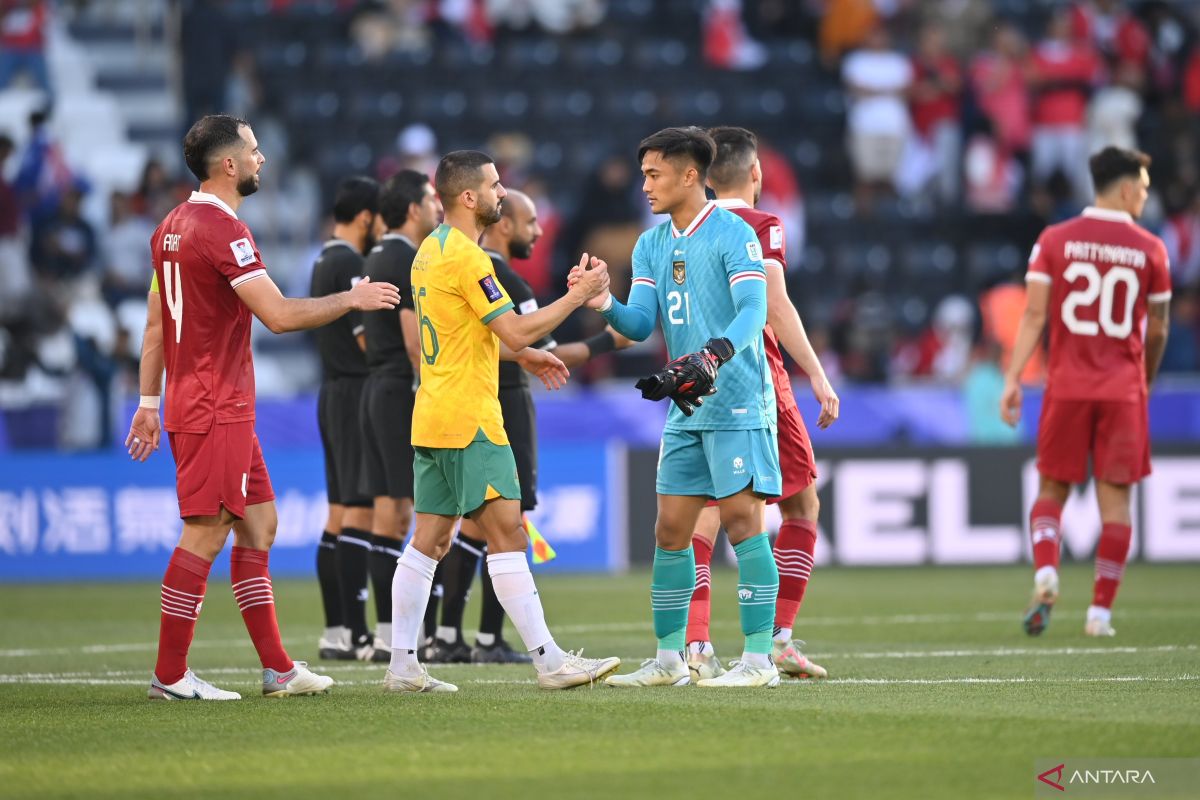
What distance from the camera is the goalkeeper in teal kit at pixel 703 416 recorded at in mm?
7832

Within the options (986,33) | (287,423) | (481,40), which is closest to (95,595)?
(287,423)

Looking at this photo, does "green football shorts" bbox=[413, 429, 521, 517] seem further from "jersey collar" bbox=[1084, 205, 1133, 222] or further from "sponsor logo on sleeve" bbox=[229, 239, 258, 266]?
"jersey collar" bbox=[1084, 205, 1133, 222]

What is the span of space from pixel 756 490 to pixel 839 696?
35.1 inches

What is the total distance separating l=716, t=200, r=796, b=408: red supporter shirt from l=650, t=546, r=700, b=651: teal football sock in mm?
961

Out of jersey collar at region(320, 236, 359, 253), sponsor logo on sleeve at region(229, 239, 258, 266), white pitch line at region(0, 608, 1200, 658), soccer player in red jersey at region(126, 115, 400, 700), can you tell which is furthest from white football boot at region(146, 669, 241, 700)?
jersey collar at region(320, 236, 359, 253)

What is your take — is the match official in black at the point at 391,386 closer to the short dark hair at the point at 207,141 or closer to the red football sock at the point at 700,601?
the red football sock at the point at 700,601

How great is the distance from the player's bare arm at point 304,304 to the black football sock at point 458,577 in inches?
108

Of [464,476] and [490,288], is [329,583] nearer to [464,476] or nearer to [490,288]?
[464,476]

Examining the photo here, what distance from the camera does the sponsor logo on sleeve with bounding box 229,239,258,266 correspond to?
25.1 ft

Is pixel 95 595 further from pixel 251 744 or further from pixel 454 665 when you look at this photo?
pixel 251 744

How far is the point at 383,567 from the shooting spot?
1013 centimetres

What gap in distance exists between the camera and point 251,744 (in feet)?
21.2

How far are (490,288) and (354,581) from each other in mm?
3117

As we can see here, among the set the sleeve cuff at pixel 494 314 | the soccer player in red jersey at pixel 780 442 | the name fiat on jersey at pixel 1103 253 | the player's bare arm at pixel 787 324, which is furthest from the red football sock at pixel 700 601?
the name fiat on jersey at pixel 1103 253
